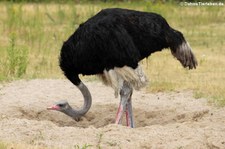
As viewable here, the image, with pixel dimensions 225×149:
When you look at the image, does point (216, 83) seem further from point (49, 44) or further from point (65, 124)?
point (49, 44)

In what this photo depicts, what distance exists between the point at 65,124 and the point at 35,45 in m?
6.29

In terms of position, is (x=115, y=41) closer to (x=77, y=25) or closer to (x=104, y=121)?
(x=104, y=121)

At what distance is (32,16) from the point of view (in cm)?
1823

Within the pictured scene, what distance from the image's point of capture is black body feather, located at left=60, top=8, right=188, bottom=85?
8523mm

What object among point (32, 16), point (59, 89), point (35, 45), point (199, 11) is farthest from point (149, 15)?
point (199, 11)

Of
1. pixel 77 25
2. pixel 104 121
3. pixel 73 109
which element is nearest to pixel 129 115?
pixel 104 121

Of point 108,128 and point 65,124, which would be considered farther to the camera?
point 65,124

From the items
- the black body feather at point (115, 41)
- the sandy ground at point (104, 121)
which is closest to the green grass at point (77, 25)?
the sandy ground at point (104, 121)

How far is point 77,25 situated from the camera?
17594mm

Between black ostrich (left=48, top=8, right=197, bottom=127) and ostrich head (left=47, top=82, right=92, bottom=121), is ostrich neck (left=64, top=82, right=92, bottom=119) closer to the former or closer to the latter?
ostrich head (left=47, top=82, right=92, bottom=121)

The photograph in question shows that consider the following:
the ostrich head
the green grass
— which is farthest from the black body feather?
the green grass

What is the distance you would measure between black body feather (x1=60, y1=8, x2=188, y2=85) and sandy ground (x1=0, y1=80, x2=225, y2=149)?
69 centimetres

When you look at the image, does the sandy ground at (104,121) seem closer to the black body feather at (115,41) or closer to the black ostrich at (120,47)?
the black ostrich at (120,47)

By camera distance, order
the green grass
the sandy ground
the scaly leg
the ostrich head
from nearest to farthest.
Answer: the sandy ground < the scaly leg < the ostrich head < the green grass
